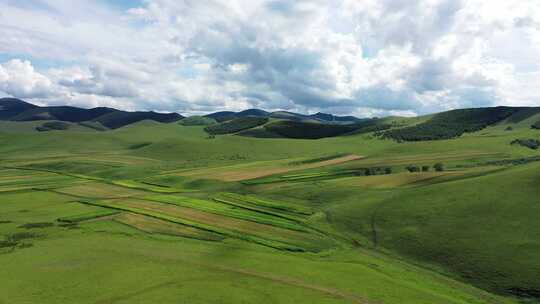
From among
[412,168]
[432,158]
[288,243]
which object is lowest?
[288,243]

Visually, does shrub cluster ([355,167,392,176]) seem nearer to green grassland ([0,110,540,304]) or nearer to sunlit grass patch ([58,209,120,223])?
green grassland ([0,110,540,304])

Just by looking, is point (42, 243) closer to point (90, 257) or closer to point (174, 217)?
point (90, 257)

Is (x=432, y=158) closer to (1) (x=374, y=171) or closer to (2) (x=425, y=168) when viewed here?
(2) (x=425, y=168)

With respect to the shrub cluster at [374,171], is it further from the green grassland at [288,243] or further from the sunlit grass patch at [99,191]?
the sunlit grass patch at [99,191]

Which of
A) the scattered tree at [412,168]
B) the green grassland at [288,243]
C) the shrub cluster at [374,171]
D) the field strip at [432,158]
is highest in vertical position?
the field strip at [432,158]

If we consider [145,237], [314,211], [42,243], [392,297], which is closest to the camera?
[392,297]

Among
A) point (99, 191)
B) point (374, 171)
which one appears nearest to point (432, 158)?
point (374, 171)

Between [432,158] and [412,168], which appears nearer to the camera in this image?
[412,168]

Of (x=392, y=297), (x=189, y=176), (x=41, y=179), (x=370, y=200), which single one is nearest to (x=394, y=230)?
(x=370, y=200)

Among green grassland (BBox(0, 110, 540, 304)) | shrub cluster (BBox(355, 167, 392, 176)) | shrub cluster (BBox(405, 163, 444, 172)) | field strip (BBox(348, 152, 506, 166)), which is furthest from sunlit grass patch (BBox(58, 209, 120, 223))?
field strip (BBox(348, 152, 506, 166))

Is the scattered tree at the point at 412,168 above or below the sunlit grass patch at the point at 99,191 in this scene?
above

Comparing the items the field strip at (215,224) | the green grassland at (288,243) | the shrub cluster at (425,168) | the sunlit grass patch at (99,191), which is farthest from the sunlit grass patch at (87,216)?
the shrub cluster at (425,168)
